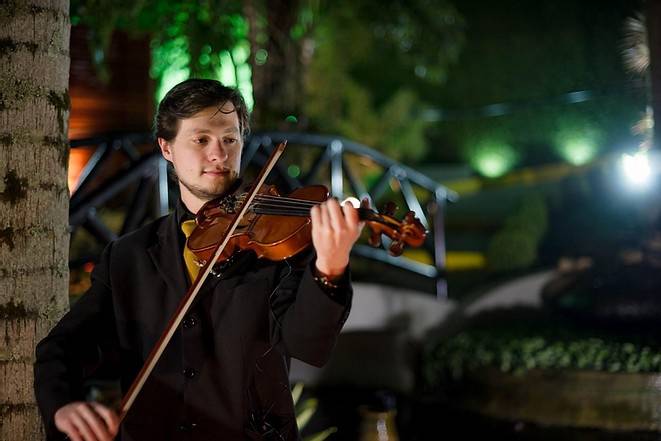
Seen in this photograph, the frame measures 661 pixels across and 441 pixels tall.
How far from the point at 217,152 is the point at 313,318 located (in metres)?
0.67

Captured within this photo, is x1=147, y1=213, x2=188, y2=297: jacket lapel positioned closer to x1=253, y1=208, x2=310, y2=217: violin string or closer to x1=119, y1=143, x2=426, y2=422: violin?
x1=119, y1=143, x2=426, y2=422: violin

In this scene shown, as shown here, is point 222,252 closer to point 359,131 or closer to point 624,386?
point 624,386

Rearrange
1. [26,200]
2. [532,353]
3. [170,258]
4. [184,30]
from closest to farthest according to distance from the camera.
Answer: [170,258]
[26,200]
[184,30]
[532,353]

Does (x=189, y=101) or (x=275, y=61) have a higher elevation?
(x=275, y=61)

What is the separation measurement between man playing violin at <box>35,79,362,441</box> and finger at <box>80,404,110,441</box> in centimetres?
8

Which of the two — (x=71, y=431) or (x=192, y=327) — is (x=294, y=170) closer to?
(x=192, y=327)

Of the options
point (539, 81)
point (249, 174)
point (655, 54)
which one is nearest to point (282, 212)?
point (655, 54)

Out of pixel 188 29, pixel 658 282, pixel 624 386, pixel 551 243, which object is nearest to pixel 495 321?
pixel 658 282

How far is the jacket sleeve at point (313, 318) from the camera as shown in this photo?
1739 millimetres

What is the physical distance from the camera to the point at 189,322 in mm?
1970

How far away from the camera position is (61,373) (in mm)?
1939

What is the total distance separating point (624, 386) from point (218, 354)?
4.84 m

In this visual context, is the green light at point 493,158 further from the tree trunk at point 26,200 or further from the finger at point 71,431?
the finger at point 71,431

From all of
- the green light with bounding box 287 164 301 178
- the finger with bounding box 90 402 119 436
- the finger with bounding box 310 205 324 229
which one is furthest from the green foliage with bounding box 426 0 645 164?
the finger with bounding box 90 402 119 436
